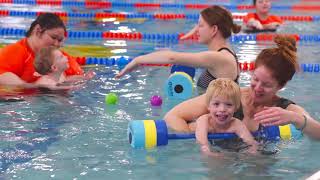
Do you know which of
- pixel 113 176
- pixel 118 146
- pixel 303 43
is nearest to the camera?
pixel 113 176

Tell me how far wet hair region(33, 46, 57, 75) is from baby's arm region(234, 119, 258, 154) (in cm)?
211

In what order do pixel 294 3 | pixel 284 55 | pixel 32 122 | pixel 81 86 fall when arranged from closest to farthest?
pixel 284 55 < pixel 32 122 < pixel 81 86 < pixel 294 3

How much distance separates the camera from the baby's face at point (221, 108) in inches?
151

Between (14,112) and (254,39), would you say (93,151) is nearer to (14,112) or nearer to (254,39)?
(14,112)

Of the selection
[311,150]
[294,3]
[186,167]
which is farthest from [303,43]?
[294,3]

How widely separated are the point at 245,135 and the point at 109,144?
3.02 feet

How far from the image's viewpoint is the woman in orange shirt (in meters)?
5.51

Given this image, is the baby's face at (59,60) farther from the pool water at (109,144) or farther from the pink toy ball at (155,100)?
the pink toy ball at (155,100)

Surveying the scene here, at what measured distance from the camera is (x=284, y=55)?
12.8ft

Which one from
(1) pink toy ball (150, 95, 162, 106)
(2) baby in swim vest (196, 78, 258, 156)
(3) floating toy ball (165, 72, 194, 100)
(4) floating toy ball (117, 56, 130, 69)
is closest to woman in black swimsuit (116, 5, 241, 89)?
(3) floating toy ball (165, 72, 194, 100)

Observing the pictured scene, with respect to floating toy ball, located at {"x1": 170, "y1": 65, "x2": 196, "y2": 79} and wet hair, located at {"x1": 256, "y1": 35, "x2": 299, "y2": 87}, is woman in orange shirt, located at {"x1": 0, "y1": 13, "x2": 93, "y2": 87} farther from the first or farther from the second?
wet hair, located at {"x1": 256, "y1": 35, "x2": 299, "y2": 87}

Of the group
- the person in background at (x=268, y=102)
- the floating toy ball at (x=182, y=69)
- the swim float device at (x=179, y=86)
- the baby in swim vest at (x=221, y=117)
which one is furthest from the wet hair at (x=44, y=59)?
the baby in swim vest at (x=221, y=117)

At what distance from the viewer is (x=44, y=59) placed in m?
5.44

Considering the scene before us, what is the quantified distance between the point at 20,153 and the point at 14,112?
3.68 feet
